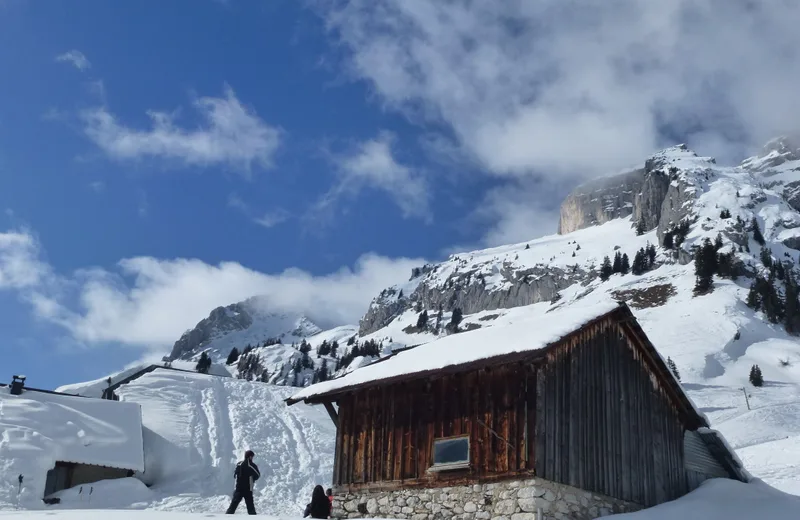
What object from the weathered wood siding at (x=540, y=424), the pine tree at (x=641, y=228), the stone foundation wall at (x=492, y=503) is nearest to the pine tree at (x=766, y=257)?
the pine tree at (x=641, y=228)

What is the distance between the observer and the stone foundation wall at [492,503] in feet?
44.1

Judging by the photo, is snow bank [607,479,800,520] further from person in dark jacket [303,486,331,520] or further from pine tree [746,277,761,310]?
pine tree [746,277,761,310]

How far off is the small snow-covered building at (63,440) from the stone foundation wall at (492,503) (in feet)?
58.6

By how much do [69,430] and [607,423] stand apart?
83.3 feet

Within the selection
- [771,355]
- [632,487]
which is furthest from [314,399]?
[771,355]

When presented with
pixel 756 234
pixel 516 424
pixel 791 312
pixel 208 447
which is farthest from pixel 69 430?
pixel 756 234

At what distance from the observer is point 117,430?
111 feet

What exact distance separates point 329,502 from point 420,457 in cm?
235

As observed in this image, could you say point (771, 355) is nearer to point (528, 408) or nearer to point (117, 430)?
point (117, 430)

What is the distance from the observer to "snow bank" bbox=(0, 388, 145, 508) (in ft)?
93.0

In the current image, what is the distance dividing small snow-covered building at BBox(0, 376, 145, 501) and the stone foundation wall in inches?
703

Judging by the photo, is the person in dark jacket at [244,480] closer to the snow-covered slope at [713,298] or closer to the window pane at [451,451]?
the window pane at [451,451]

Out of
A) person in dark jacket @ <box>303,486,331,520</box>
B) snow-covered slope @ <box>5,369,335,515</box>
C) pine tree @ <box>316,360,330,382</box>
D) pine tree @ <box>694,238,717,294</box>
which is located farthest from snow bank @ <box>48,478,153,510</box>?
pine tree @ <box>316,360,330,382</box>

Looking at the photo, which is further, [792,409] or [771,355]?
[771,355]
